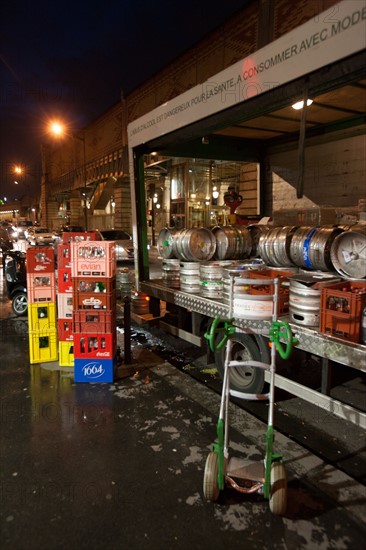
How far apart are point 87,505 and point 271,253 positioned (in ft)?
14.2

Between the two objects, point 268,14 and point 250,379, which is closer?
point 250,379

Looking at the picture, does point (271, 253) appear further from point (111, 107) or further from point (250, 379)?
point (111, 107)

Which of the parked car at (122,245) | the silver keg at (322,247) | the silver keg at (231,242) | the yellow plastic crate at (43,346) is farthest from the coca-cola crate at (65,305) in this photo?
the parked car at (122,245)

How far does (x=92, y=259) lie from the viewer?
551 cm

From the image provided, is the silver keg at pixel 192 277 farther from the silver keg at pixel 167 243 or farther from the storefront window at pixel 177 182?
the storefront window at pixel 177 182

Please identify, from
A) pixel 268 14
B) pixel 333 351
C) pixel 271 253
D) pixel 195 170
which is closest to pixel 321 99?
pixel 271 253

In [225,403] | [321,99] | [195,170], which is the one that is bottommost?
[225,403]

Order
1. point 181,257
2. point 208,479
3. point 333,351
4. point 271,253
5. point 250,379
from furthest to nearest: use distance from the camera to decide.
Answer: point 181,257
point 271,253
point 250,379
point 333,351
point 208,479

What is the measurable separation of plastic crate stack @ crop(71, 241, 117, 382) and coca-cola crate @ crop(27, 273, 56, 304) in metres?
0.89

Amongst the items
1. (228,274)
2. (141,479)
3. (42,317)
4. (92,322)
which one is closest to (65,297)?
(42,317)

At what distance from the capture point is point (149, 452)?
12.7 feet

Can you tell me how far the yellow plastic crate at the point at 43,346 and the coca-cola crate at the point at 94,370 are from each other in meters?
1.05

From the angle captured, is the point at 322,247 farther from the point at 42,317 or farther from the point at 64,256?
the point at 42,317

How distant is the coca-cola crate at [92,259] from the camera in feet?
18.0
